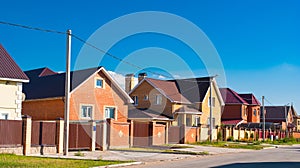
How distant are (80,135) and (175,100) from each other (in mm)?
25061

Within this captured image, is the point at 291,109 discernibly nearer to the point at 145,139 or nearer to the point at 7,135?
the point at 145,139

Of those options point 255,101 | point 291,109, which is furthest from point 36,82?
point 291,109

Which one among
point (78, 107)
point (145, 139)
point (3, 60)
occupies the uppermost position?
point (3, 60)

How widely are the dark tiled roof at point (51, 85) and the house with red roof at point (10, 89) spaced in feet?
25.6

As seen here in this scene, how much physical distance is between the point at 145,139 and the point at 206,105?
21.6m

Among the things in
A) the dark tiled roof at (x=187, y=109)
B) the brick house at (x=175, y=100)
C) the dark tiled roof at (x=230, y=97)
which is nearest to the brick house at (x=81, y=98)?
the brick house at (x=175, y=100)

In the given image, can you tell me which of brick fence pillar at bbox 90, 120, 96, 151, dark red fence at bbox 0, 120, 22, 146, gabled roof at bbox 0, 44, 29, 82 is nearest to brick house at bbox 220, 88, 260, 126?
brick fence pillar at bbox 90, 120, 96, 151

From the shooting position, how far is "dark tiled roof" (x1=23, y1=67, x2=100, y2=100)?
3500 centimetres

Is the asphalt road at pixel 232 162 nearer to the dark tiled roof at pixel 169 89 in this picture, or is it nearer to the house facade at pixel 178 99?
the house facade at pixel 178 99

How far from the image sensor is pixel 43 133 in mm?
22766

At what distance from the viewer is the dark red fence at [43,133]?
2238cm

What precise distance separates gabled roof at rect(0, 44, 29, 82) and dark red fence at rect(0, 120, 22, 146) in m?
4.59

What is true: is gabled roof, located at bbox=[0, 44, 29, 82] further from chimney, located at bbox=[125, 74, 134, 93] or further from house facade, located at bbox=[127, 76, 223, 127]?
chimney, located at bbox=[125, 74, 134, 93]

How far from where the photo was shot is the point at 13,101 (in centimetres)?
2572
